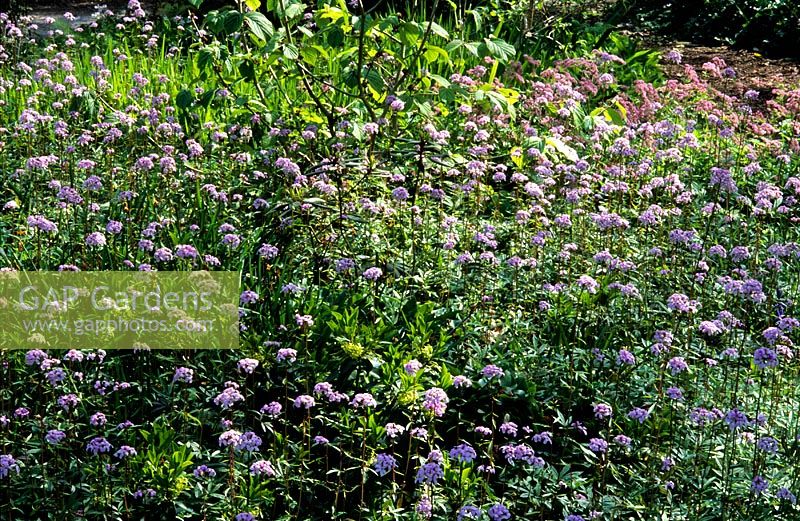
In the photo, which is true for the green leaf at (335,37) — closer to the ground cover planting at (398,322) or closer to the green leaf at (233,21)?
the ground cover planting at (398,322)

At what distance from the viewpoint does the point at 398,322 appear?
4215 mm

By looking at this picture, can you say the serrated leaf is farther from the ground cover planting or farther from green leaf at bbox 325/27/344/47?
green leaf at bbox 325/27/344/47

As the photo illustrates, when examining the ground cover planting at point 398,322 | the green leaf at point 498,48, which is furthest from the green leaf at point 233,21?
the green leaf at point 498,48

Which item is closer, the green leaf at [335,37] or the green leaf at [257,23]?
the green leaf at [257,23]

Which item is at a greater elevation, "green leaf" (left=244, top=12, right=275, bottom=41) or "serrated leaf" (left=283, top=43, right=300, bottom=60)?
"green leaf" (left=244, top=12, right=275, bottom=41)

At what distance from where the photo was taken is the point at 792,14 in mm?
9562

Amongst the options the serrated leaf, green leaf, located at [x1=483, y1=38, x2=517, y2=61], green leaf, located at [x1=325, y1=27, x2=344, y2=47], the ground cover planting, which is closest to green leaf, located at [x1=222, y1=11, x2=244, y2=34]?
the ground cover planting

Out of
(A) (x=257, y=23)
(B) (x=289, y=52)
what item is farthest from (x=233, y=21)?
(B) (x=289, y=52)

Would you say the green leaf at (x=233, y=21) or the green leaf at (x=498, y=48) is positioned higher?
the green leaf at (x=233, y=21)

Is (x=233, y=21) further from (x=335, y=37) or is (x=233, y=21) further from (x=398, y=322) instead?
(x=398, y=322)

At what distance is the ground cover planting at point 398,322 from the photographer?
332 centimetres

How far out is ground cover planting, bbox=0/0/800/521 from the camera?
3.32 meters

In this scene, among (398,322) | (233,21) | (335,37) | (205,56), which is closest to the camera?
(398,322)

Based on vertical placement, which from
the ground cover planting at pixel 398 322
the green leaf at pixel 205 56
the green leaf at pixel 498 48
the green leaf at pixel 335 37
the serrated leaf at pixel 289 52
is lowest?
the ground cover planting at pixel 398 322
